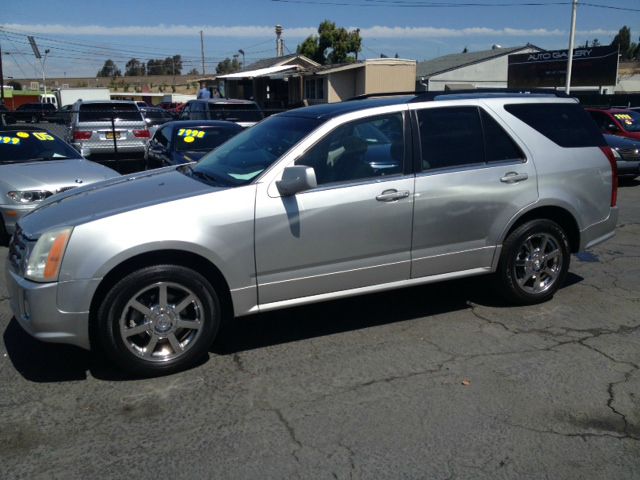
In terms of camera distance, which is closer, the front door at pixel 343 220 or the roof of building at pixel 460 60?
the front door at pixel 343 220

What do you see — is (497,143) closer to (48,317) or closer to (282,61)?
(48,317)

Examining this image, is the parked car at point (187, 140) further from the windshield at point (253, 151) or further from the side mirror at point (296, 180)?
the side mirror at point (296, 180)

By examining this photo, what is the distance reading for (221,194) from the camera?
13.5ft

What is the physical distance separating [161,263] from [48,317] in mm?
752

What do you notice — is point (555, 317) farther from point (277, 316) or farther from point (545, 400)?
point (277, 316)

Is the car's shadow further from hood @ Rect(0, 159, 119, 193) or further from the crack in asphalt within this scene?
hood @ Rect(0, 159, 119, 193)

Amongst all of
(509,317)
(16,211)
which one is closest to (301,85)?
(16,211)

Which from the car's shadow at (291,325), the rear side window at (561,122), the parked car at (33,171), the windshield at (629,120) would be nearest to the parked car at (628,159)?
the windshield at (629,120)

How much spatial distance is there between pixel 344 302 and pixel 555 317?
182cm

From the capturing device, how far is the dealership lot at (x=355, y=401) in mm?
3115

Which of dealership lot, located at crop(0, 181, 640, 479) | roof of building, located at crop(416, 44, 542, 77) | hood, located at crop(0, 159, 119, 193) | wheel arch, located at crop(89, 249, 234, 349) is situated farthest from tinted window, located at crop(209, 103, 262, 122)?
roof of building, located at crop(416, 44, 542, 77)

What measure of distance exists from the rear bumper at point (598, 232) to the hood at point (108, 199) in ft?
11.1

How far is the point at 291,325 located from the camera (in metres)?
5.00

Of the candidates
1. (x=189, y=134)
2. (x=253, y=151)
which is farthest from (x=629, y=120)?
(x=253, y=151)
